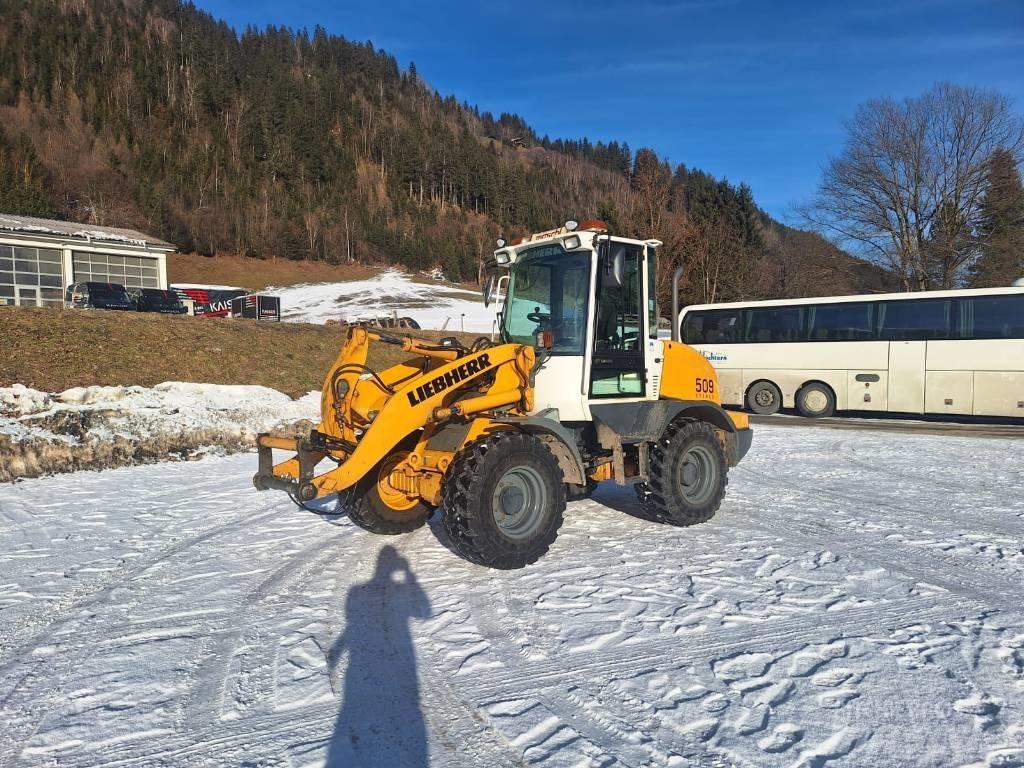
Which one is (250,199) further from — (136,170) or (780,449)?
(780,449)

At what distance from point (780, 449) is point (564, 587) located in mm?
8292

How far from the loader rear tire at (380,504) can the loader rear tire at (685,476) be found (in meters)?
2.20

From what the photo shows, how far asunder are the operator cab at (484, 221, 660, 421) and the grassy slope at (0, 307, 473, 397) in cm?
1101

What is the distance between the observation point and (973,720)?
339cm

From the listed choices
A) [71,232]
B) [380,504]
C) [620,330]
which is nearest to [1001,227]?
[620,330]

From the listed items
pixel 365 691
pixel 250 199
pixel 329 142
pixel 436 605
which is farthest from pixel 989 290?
pixel 329 142

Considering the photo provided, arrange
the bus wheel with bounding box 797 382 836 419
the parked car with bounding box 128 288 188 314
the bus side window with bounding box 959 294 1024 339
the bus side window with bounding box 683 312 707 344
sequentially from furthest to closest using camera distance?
the parked car with bounding box 128 288 188 314 → the bus side window with bounding box 683 312 707 344 → the bus wheel with bounding box 797 382 836 419 → the bus side window with bounding box 959 294 1024 339

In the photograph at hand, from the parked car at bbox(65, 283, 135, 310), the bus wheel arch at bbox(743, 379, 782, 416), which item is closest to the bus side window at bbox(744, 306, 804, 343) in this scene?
the bus wheel arch at bbox(743, 379, 782, 416)

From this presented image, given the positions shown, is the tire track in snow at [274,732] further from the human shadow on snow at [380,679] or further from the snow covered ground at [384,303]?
the snow covered ground at [384,303]

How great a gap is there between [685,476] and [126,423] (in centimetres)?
967

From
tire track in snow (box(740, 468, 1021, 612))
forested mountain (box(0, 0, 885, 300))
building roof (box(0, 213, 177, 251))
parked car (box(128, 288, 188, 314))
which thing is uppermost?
forested mountain (box(0, 0, 885, 300))

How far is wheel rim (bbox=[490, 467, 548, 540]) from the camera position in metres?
5.59

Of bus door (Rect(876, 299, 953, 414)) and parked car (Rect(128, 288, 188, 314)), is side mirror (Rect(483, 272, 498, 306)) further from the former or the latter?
parked car (Rect(128, 288, 188, 314))

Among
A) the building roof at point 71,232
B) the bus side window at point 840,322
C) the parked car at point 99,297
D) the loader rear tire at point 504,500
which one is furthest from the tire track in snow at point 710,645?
the building roof at point 71,232
